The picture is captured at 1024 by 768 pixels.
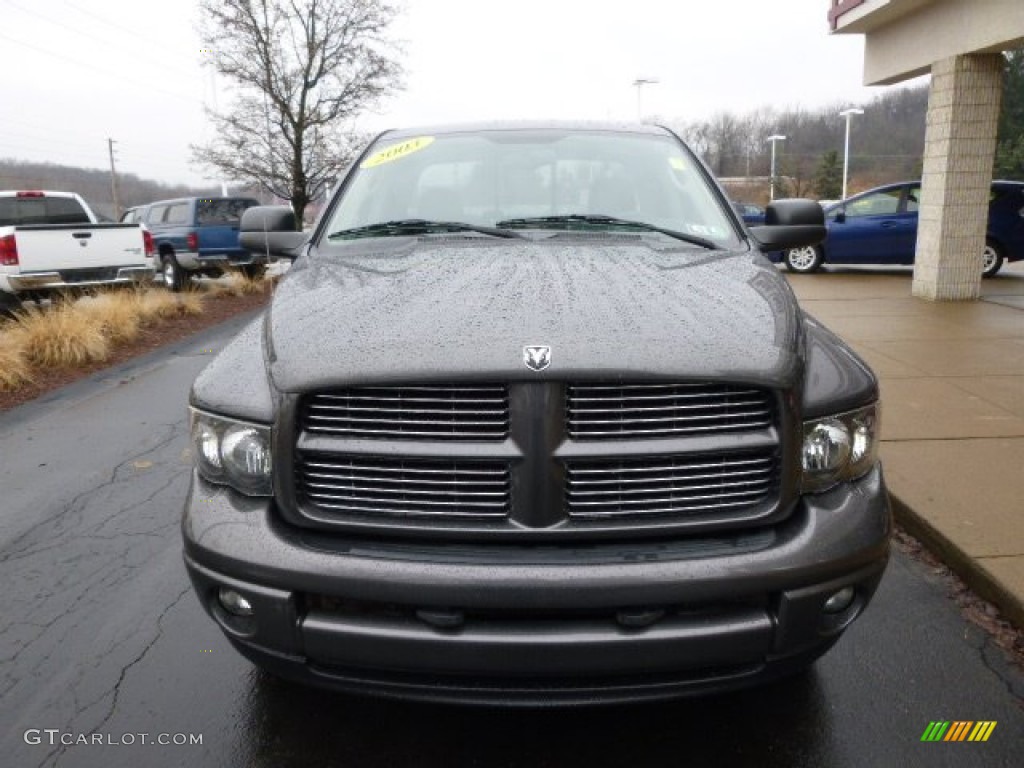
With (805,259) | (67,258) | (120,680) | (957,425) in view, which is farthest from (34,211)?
(957,425)

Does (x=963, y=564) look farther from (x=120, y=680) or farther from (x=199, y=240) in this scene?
(x=199, y=240)

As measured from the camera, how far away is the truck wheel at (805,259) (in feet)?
48.9

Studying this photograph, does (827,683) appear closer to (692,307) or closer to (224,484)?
(692,307)

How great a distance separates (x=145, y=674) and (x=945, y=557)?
3175mm

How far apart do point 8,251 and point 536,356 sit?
412 inches

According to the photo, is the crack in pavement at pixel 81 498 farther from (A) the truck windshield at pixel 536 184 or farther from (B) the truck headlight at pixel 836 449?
(B) the truck headlight at pixel 836 449

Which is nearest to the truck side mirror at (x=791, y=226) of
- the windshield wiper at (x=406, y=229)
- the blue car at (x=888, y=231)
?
the windshield wiper at (x=406, y=229)

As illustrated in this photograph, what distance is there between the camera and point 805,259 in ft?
49.1

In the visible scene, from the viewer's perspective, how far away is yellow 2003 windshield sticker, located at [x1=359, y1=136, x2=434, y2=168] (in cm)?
370

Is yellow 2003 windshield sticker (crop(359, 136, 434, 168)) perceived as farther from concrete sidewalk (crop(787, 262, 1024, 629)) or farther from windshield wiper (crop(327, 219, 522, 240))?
concrete sidewalk (crop(787, 262, 1024, 629))

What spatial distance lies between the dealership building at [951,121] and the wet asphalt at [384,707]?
8.72 metres

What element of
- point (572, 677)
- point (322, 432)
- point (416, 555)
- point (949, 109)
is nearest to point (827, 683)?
point (572, 677)

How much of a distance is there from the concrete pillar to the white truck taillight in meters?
11.8

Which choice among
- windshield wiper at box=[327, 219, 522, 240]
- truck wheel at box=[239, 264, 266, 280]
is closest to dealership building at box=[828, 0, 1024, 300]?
windshield wiper at box=[327, 219, 522, 240]
